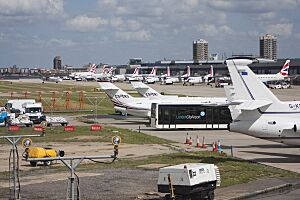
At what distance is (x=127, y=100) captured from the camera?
277ft

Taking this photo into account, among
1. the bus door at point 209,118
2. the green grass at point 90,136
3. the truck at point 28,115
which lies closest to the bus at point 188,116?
the bus door at point 209,118

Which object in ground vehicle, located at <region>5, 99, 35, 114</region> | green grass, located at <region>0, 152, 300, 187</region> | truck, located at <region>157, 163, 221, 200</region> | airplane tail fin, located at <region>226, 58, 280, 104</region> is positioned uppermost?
airplane tail fin, located at <region>226, 58, 280, 104</region>

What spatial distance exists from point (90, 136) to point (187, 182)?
A: 3682 centimetres

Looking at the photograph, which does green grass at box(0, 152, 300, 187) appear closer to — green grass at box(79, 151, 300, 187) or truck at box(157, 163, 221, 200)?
green grass at box(79, 151, 300, 187)

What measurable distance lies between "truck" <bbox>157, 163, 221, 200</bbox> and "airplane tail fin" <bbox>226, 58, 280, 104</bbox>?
16.3 meters

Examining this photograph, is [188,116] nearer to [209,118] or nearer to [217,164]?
[209,118]

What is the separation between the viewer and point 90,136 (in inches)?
2534

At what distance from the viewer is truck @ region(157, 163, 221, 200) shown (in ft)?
93.9

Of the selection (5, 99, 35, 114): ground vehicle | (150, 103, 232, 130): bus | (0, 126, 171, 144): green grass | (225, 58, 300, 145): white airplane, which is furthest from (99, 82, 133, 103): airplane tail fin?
(225, 58, 300, 145): white airplane

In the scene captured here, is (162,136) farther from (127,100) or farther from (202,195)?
(202,195)

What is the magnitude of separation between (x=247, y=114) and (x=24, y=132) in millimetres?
33471

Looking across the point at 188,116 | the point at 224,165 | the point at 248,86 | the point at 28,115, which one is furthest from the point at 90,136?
the point at 224,165

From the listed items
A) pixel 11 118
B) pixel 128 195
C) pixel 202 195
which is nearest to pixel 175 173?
pixel 202 195

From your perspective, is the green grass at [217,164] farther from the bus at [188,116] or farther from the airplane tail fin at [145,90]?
the airplane tail fin at [145,90]
